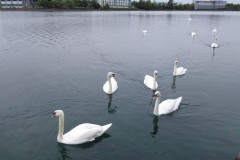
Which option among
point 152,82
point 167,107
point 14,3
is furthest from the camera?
point 14,3

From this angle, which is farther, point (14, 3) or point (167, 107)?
point (14, 3)

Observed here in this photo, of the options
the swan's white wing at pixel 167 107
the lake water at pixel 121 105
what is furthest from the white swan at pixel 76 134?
the swan's white wing at pixel 167 107

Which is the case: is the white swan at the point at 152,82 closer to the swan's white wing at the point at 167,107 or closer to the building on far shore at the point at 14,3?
the swan's white wing at the point at 167,107

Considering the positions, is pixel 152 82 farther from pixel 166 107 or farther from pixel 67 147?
pixel 67 147

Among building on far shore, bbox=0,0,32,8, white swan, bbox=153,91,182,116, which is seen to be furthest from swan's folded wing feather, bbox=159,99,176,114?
building on far shore, bbox=0,0,32,8

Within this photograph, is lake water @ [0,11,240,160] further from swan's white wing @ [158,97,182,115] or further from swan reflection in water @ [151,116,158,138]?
swan's white wing @ [158,97,182,115]

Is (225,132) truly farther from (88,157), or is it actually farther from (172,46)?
(172,46)

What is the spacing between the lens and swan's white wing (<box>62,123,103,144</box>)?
11883 mm

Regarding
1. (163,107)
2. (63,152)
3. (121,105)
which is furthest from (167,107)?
(63,152)

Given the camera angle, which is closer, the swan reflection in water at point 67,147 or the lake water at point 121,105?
the swan reflection in water at point 67,147

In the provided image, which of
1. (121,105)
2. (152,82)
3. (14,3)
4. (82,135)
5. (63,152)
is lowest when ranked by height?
(63,152)

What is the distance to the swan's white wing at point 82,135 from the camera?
468 inches

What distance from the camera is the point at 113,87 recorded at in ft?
60.4

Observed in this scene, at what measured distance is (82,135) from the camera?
1188cm
